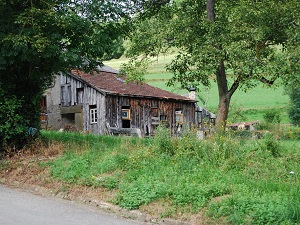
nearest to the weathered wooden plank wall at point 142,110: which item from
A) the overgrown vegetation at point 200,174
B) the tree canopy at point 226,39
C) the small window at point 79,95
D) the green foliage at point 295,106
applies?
the small window at point 79,95

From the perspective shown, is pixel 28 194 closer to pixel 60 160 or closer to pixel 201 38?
pixel 60 160

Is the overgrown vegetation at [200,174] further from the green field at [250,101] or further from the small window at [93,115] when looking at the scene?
the green field at [250,101]

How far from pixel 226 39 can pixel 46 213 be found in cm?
1196

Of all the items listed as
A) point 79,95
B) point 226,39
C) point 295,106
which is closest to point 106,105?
point 79,95

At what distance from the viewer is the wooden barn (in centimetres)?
3406

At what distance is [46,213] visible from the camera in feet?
30.0

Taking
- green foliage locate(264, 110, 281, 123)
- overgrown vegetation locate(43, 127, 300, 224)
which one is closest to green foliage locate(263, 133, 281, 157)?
overgrown vegetation locate(43, 127, 300, 224)

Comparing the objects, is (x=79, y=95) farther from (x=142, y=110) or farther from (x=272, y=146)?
(x=272, y=146)

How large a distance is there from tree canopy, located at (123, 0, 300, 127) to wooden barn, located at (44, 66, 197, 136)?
1246 cm

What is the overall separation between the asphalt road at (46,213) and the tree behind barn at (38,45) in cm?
415

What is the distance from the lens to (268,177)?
998 centimetres

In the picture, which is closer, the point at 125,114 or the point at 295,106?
the point at 125,114

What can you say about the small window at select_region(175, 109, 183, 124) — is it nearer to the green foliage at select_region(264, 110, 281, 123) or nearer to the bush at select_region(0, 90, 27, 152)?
the green foliage at select_region(264, 110, 281, 123)

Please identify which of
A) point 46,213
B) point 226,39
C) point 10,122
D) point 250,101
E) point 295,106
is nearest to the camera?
point 46,213
